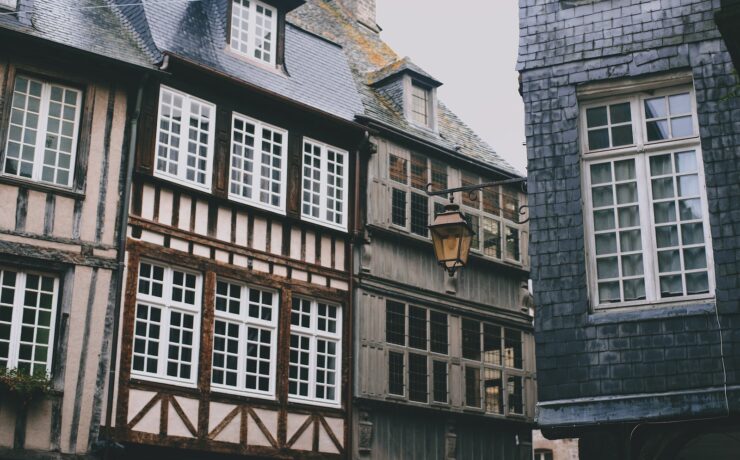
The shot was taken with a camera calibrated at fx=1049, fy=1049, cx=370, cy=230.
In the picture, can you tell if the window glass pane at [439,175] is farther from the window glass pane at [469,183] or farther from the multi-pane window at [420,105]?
the multi-pane window at [420,105]

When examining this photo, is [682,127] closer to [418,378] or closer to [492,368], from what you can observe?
[418,378]

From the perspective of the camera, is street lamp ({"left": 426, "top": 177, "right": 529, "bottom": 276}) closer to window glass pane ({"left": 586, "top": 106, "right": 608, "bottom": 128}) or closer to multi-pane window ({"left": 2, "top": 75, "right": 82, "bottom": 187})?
window glass pane ({"left": 586, "top": 106, "right": 608, "bottom": 128})

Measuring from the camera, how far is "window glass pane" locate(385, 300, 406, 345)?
55.8 ft

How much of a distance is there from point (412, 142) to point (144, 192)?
564cm

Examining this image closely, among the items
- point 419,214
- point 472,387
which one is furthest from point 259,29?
point 472,387

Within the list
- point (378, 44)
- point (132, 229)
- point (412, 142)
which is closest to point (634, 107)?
point (132, 229)

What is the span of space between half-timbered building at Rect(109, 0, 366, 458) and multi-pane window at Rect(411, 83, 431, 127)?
1958 millimetres

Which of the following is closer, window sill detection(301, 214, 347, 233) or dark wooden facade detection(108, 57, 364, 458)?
dark wooden facade detection(108, 57, 364, 458)

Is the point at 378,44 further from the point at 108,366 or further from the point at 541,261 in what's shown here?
the point at 541,261

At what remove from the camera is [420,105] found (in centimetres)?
1938

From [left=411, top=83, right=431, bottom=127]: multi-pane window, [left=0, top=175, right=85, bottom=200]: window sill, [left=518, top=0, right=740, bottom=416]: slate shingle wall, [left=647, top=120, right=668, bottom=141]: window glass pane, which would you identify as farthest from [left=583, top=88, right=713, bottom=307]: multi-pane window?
[left=411, top=83, right=431, bottom=127]: multi-pane window

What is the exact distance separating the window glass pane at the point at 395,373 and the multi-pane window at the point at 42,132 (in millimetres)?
6071

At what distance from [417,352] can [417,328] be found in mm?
422

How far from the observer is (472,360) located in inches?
725
